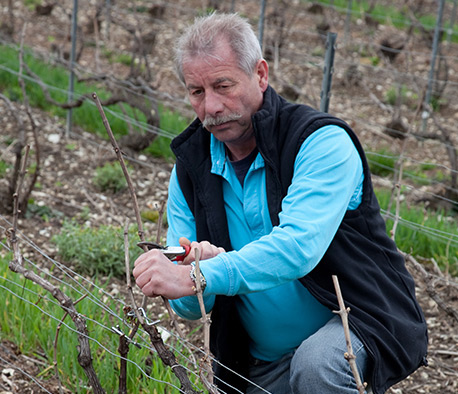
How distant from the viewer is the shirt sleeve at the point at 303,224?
2.01m

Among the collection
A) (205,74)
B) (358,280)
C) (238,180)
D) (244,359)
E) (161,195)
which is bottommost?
(161,195)

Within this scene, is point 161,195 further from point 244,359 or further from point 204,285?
point 204,285

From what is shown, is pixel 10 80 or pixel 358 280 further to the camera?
pixel 10 80

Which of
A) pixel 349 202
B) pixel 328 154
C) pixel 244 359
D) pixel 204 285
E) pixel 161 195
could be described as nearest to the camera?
pixel 204 285

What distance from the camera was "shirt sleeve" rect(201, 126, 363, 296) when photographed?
6.59 ft

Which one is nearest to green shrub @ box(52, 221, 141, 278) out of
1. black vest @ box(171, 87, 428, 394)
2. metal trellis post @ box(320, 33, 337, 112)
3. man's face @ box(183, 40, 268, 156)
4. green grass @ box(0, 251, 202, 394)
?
green grass @ box(0, 251, 202, 394)

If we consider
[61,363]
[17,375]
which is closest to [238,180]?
[61,363]

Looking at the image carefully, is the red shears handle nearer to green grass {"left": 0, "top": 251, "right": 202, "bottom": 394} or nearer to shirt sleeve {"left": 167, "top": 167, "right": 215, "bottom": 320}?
shirt sleeve {"left": 167, "top": 167, "right": 215, "bottom": 320}

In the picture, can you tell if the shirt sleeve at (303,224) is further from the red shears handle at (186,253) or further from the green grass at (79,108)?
the green grass at (79,108)

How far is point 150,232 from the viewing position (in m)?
4.86

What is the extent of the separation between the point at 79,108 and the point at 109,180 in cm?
142

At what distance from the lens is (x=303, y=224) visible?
2.06m

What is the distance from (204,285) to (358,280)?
1.93ft

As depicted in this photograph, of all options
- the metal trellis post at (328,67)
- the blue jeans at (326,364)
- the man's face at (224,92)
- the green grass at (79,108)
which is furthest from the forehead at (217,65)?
the green grass at (79,108)
